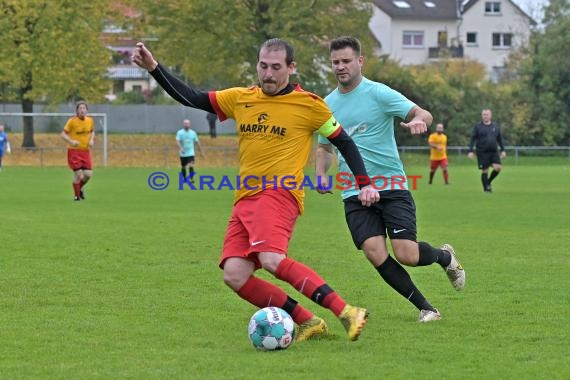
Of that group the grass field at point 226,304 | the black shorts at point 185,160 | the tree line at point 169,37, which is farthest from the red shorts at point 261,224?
the tree line at point 169,37

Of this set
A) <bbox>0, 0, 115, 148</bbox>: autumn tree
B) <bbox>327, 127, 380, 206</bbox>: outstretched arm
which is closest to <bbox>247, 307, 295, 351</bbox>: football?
<bbox>327, 127, 380, 206</bbox>: outstretched arm

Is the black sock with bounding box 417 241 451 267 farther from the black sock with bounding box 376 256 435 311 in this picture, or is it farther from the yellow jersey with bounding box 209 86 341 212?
the yellow jersey with bounding box 209 86 341 212

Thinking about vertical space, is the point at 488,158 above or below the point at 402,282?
below

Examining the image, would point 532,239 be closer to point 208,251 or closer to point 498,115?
point 208,251

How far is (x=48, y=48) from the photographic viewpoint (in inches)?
1822

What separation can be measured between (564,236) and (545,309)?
7183 millimetres

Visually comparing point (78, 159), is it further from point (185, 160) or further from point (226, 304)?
point (226, 304)

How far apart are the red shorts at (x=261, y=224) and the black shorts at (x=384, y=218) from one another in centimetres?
105

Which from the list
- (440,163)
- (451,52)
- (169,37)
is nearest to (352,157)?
(440,163)

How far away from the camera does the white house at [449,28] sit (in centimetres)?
9112

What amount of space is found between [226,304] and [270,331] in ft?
7.01

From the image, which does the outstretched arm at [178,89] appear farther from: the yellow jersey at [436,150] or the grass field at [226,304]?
the yellow jersey at [436,150]

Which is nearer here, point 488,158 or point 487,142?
point 487,142

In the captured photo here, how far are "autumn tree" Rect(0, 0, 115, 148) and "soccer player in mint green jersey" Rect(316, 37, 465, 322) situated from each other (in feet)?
128
